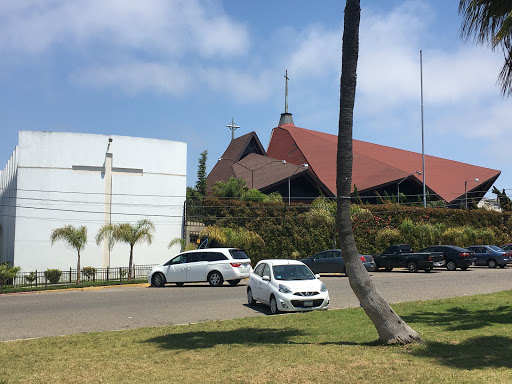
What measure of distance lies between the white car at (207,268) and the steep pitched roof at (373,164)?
34.6 meters

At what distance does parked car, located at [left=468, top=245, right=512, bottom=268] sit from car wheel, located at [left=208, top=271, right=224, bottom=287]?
19456 millimetres

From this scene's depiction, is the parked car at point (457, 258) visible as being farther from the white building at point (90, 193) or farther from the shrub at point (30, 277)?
the shrub at point (30, 277)

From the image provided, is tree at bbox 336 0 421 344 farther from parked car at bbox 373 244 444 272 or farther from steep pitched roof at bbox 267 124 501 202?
steep pitched roof at bbox 267 124 501 202

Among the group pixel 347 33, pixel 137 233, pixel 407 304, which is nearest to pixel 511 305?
pixel 407 304

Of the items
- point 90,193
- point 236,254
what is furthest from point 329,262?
point 90,193

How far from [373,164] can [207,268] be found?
41.6 metres

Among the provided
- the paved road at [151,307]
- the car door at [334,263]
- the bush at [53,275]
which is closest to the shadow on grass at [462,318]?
the paved road at [151,307]

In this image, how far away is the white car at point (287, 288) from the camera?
1340 centimetres

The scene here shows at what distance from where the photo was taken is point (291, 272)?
48.5 ft

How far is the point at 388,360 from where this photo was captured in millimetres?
6715

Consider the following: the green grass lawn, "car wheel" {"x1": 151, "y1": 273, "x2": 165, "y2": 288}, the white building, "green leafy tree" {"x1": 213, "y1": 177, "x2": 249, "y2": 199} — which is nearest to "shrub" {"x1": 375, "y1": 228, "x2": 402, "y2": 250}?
"green leafy tree" {"x1": 213, "y1": 177, "x2": 249, "y2": 199}

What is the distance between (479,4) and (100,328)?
10552 millimetres

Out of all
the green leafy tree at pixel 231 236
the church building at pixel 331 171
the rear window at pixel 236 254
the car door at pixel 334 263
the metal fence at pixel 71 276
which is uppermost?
the church building at pixel 331 171

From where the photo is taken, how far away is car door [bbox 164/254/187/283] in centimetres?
2300
